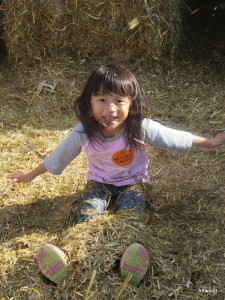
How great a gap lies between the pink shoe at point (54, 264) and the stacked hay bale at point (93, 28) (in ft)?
9.36

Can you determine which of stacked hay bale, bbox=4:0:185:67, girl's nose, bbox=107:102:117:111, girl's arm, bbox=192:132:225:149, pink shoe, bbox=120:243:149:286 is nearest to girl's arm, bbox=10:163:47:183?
girl's nose, bbox=107:102:117:111

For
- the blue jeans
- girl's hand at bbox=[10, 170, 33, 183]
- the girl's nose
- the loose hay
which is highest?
the girl's nose

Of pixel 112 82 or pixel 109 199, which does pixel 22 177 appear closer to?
pixel 109 199

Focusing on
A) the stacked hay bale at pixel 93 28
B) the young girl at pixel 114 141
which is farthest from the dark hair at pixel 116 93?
the stacked hay bale at pixel 93 28

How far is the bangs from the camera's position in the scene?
2461 mm

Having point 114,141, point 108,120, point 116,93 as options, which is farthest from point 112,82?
point 114,141

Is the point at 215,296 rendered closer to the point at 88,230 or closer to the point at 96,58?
the point at 88,230

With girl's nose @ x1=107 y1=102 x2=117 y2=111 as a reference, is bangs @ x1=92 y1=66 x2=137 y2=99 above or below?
above

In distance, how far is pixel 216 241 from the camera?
8.25ft

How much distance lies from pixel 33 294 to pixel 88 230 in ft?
1.48

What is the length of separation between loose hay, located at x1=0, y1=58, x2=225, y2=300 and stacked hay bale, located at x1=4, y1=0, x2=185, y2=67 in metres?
0.19

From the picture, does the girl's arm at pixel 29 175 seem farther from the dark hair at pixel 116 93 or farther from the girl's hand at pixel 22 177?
the dark hair at pixel 116 93

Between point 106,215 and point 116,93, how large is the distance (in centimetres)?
73

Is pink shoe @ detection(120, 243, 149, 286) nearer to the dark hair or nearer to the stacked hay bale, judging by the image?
the dark hair
